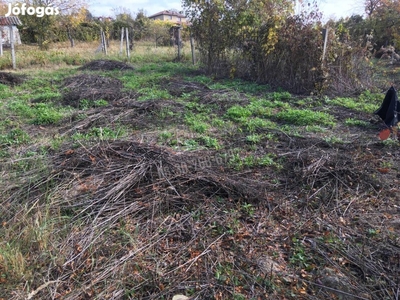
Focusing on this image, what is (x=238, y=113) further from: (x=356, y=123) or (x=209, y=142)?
(x=356, y=123)

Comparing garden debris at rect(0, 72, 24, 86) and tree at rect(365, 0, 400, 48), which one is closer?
garden debris at rect(0, 72, 24, 86)

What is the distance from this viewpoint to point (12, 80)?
9008 millimetres

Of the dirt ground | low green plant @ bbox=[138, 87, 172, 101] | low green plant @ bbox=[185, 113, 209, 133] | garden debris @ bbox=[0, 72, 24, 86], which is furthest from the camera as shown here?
garden debris @ bbox=[0, 72, 24, 86]

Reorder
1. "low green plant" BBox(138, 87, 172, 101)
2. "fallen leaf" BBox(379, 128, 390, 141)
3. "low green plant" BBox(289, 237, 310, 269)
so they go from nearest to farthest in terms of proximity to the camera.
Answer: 1. "low green plant" BBox(289, 237, 310, 269)
2. "fallen leaf" BBox(379, 128, 390, 141)
3. "low green plant" BBox(138, 87, 172, 101)

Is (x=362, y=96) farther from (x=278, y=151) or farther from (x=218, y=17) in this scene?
(x=218, y=17)

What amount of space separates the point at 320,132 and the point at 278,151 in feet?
4.27

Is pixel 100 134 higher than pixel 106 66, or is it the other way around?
pixel 106 66

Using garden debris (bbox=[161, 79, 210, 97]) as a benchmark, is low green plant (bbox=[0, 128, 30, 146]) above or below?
below

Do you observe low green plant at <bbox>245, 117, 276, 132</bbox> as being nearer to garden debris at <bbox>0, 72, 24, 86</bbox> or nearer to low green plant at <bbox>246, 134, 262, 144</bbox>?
low green plant at <bbox>246, 134, 262, 144</bbox>

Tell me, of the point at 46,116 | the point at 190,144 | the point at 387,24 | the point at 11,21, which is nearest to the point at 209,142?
the point at 190,144

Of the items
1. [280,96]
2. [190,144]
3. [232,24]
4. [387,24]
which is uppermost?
[387,24]

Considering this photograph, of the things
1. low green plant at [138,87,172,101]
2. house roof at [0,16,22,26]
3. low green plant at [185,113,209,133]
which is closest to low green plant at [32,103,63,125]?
low green plant at [138,87,172,101]

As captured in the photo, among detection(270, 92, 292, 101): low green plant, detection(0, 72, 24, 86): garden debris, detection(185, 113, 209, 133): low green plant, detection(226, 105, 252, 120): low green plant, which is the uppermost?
detection(0, 72, 24, 86): garden debris

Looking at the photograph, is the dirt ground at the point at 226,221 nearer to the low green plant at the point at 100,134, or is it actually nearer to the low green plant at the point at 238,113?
the low green plant at the point at 100,134
